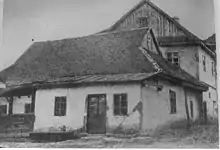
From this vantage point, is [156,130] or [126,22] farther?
[126,22]

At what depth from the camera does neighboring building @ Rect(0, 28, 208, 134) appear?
3.57 metres

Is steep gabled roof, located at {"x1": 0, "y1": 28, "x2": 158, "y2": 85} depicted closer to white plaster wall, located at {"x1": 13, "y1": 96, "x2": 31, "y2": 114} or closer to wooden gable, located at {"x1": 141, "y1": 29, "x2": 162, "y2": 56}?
wooden gable, located at {"x1": 141, "y1": 29, "x2": 162, "y2": 56}

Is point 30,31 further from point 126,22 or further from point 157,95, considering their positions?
point 157,95

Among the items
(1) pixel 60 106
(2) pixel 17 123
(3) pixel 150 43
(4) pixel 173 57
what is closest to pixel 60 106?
(1) pixel 60 106

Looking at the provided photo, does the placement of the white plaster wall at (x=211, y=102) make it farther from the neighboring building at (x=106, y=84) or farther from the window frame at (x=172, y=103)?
the window frame at (x=172, y=103)

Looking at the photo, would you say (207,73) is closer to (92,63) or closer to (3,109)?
(92,63)

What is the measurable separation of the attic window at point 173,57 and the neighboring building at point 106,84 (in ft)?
0.15

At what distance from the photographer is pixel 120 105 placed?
142 inches

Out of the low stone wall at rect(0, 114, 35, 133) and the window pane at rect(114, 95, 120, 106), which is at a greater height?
the window pane at rect(114, 95, 120, 106)

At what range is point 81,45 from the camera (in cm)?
390

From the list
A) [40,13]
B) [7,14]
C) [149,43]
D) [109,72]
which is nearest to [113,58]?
[109,72]

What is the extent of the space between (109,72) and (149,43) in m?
0.50

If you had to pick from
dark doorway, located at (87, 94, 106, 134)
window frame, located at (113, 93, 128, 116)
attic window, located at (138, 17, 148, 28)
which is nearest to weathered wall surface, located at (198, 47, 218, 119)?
attic window, located at (138, 17, 148, 28)

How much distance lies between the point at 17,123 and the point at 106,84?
100 cm
